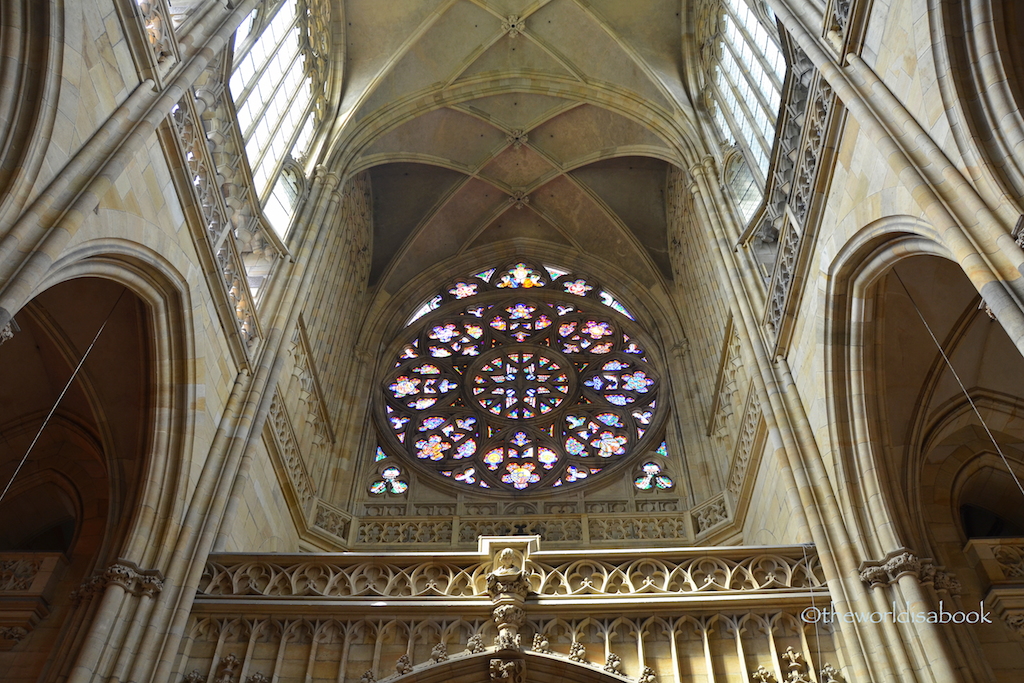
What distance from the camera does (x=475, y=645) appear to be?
7.14 meters

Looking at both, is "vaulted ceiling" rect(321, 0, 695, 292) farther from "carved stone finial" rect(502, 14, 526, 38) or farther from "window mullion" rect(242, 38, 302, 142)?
"window mullion" rect(242, 38, 302, 142)

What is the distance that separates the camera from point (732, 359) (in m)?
11.1

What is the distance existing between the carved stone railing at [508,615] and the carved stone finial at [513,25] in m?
9.05

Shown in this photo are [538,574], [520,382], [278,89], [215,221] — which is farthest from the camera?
[520,382]

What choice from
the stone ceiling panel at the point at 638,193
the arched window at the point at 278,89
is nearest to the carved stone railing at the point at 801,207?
the arched window at the point at 278,89

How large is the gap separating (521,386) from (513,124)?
465 cm

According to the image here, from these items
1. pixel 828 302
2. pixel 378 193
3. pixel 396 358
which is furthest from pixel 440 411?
pixel 828 302

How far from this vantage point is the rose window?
13.0 metres

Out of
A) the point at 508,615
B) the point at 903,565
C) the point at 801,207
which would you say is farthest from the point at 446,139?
the point at 903,565

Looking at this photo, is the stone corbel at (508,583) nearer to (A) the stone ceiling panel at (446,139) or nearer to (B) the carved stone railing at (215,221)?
(B) the carved stone railing at (215,221)

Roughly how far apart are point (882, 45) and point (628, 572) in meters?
4.77

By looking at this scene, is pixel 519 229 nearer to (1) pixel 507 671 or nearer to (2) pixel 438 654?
(2) pixel 438 654

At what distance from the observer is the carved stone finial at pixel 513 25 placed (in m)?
13.9

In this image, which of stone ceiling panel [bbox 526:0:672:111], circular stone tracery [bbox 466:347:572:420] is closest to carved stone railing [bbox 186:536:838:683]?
circular stone tracery [bbox 466:347:572:420]
